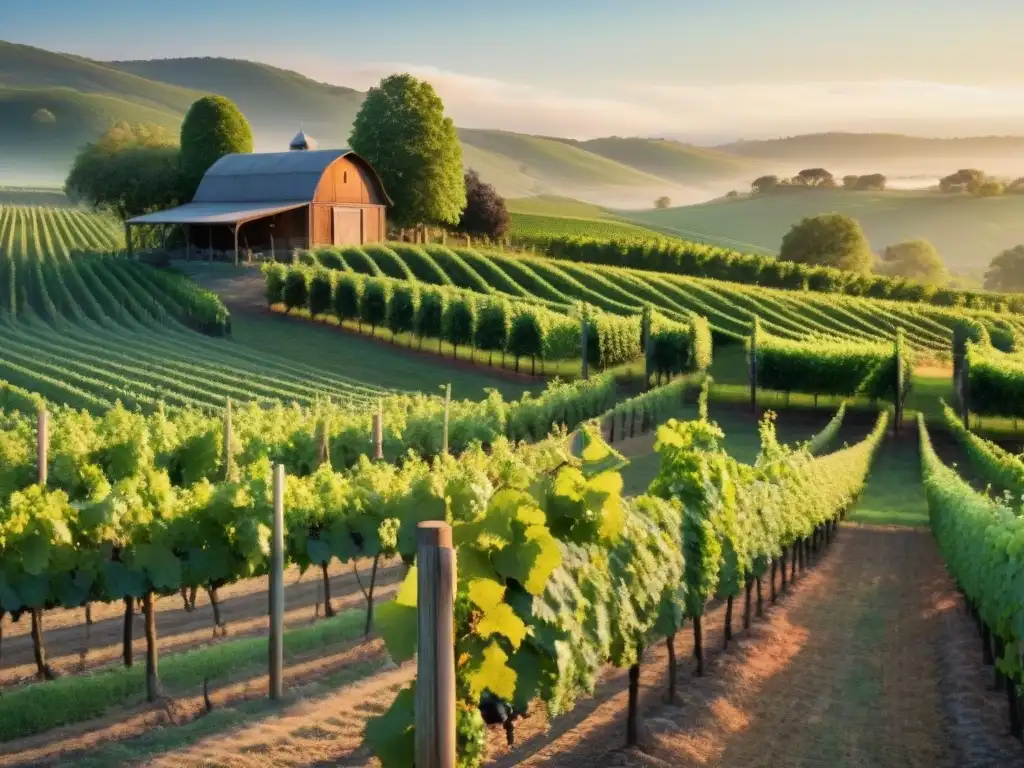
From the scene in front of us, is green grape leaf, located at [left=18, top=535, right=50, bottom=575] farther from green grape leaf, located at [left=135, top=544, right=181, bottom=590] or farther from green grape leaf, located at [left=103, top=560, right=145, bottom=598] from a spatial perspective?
green grape leaf, located at [left=135, top=544, right=181, bottom=590]

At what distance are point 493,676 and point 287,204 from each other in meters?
54.6

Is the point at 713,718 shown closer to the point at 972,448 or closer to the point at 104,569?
the point at 104,569

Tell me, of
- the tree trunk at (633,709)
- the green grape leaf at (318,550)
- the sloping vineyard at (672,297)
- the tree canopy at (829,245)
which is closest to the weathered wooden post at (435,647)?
the tree trunk at (633,709)

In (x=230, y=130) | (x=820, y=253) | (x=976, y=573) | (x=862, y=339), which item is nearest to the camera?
(x=976, y=573)

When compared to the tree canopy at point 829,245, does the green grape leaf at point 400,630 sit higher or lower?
lower

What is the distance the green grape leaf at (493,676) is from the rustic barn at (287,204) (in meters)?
52.0

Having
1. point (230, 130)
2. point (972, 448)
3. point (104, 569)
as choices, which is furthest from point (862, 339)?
point (104, 569)

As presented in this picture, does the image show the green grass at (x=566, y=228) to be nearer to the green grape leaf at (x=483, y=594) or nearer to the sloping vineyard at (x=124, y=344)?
the sloping vineyard at (x=124, y=344)

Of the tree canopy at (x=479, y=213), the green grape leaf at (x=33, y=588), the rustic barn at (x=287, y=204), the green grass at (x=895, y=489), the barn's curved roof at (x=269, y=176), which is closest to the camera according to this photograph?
the green grape leaf at (x=33, y=588)

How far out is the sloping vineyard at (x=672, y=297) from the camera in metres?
56.0

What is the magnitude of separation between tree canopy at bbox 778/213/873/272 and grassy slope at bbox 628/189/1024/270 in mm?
43972

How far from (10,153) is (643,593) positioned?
699 ft

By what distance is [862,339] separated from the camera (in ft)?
182

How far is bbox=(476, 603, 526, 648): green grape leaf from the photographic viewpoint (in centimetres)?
618
